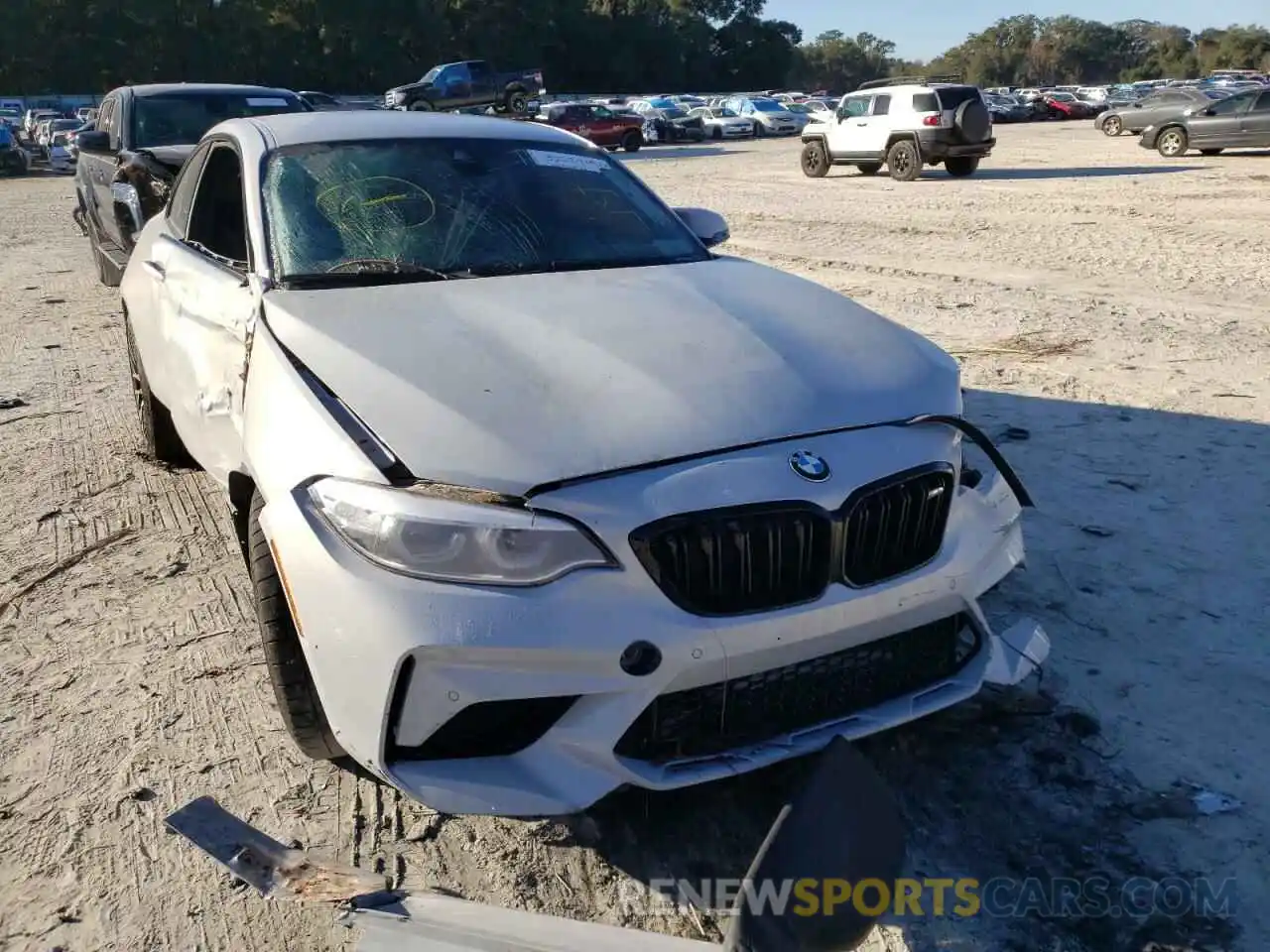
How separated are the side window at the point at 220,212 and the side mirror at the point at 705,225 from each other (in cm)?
163

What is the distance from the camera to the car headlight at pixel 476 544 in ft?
7.23

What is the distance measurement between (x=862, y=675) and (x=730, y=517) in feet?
1.80

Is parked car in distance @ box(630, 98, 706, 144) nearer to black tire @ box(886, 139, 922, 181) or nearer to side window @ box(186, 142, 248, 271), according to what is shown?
black tire @ box(886, 139, 922, 181)

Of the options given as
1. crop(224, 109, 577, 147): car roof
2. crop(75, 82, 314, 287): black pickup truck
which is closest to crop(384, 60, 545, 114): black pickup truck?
crop(75, 82, 314, 287): black pickup truck

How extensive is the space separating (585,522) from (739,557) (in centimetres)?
34

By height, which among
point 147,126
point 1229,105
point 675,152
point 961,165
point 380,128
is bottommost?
point 675,152

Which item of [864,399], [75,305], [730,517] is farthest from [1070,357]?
[75,305]

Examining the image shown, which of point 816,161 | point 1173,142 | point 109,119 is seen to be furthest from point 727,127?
point 109,119

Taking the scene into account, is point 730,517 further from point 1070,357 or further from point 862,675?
point 1070,357

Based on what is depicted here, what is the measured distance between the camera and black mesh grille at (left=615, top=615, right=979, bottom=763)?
228 cm

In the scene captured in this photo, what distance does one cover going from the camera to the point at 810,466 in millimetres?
2381

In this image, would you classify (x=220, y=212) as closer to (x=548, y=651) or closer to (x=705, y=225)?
(x=705, y=225)

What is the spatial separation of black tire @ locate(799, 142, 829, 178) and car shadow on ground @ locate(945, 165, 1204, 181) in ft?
6.24

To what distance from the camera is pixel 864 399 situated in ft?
8.66
